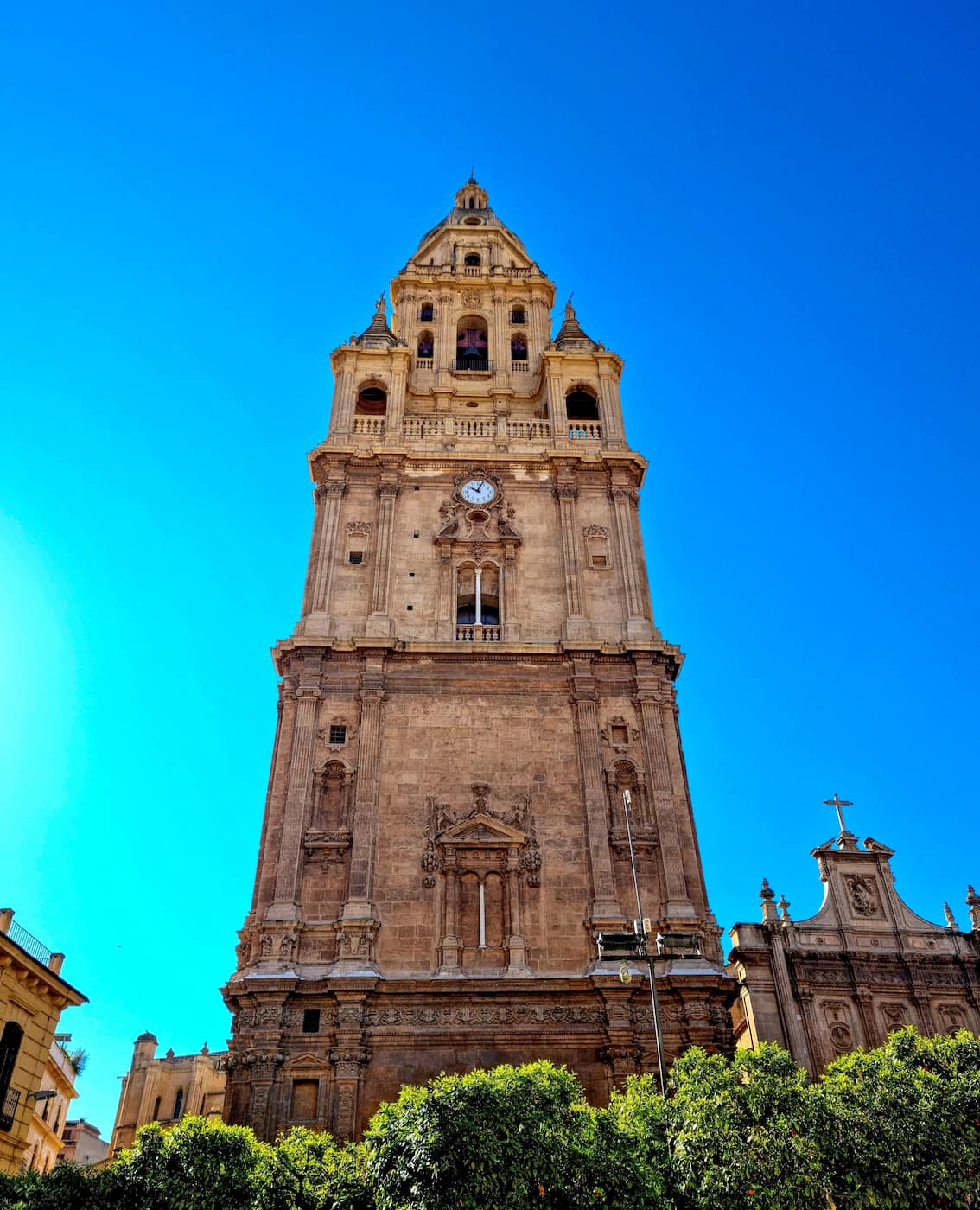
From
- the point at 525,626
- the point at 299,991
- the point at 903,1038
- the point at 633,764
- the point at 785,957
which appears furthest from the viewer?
the point at 525,626

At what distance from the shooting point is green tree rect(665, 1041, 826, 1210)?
17.9m

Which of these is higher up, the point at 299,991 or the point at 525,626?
the point at 525,626

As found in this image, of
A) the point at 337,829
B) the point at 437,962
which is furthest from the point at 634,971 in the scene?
the point at 337,829

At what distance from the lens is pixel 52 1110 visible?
132 feet

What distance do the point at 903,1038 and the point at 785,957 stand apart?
7476 millimetres

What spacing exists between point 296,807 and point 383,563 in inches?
348

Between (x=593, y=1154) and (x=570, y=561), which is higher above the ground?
(x=570, y=561)

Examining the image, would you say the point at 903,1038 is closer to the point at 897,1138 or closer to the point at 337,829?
the point at 897,1138

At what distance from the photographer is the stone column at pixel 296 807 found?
2717 centimetres

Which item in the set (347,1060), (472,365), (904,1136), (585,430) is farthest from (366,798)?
(472,365)

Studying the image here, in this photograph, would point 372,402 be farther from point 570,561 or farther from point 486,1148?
point 486,1148

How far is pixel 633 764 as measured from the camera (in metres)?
30.4

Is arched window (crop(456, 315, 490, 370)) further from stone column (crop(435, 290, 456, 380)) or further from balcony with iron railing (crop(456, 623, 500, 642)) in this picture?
balcony with iron railing (crop(456, 623, 500, 642))

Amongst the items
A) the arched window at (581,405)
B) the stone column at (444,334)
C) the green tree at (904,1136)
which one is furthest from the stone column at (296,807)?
the stone column at (444,334)
